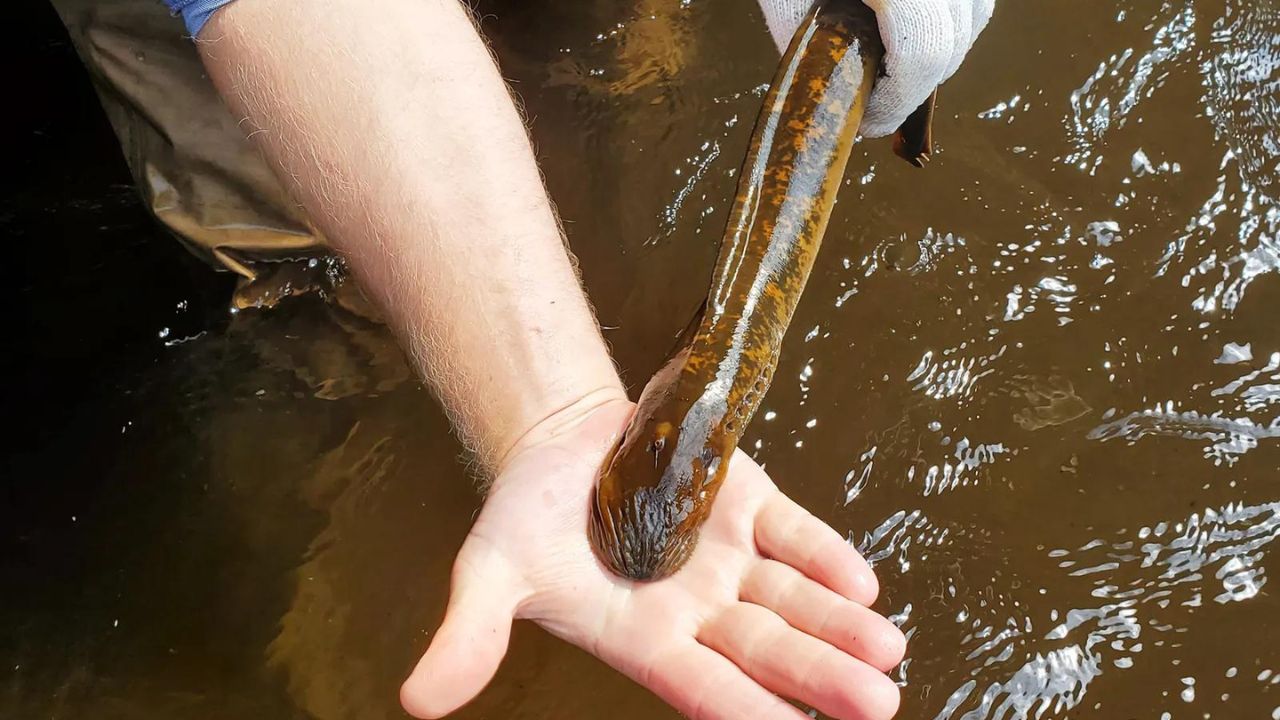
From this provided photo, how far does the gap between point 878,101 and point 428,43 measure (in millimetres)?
919

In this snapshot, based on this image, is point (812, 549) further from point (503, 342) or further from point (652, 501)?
point (503, 342)

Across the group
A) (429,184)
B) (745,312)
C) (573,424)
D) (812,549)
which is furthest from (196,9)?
(812,549)

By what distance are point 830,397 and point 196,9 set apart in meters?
1.56

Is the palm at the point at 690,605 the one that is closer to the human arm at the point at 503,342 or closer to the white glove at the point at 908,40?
the human arm at the point at 503,342

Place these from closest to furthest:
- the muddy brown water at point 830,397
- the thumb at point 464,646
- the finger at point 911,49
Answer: the thumb at point 464,646
the finger at point 911,49
the muddy brown water at point 830,397

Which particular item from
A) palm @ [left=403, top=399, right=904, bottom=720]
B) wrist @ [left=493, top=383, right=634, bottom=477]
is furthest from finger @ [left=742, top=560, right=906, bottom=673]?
wrist @ [left=493, top=383, right=634, bottom=477]

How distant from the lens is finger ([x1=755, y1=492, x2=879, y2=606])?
4.46ft

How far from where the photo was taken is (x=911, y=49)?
1.70 m

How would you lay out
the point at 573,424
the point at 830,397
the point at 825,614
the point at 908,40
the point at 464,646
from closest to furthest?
the point at 464,646, the point at 825,614, the point at 573,424, the point at 908,40, the point at 830,397

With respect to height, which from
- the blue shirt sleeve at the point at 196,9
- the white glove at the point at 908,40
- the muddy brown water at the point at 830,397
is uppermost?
the white glove at the point at 908,40

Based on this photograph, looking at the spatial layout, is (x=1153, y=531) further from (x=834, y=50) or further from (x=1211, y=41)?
(x=1211, y=41)

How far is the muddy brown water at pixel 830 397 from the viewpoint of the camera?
1.92 metres

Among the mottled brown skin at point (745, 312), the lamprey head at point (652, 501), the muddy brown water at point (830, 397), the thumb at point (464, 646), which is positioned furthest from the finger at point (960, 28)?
the thumb at point (464, 646)

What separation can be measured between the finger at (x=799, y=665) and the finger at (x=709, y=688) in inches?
1.0
